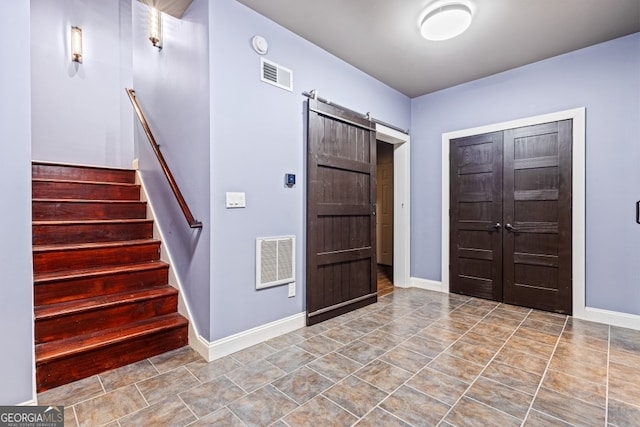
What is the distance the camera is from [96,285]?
96.0 inches

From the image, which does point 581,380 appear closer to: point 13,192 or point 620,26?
point 620,26

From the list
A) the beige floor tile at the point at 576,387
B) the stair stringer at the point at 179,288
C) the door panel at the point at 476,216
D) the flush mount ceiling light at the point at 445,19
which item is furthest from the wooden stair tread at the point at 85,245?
the door panel at the point at 476,216

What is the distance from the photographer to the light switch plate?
7.84 feet

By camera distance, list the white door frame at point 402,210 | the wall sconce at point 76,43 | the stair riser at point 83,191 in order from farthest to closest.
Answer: the white door frame at point 402,210 → the wall sconce at point 76,43 → the stair riser at point 83,191

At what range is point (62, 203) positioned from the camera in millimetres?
2908

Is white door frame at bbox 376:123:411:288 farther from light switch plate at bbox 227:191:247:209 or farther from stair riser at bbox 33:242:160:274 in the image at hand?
stair riser at bbox 33:242:160:274

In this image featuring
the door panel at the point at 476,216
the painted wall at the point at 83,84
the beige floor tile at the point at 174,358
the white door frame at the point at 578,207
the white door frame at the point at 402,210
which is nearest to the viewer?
the beige floor tile at the point at 174,358

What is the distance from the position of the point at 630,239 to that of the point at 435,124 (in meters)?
2.49

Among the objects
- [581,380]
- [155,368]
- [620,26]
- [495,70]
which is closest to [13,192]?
[155,368]

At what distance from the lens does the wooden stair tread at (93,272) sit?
2.24 m

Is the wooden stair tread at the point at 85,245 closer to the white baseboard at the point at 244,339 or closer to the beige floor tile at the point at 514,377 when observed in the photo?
the white baseboard at the point at 244,339

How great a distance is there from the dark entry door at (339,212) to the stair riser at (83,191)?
7.49 feet

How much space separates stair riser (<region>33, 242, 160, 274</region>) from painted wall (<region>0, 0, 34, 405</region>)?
3.06 feet

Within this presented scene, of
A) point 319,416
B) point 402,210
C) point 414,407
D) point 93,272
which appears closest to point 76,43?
point 93,272
